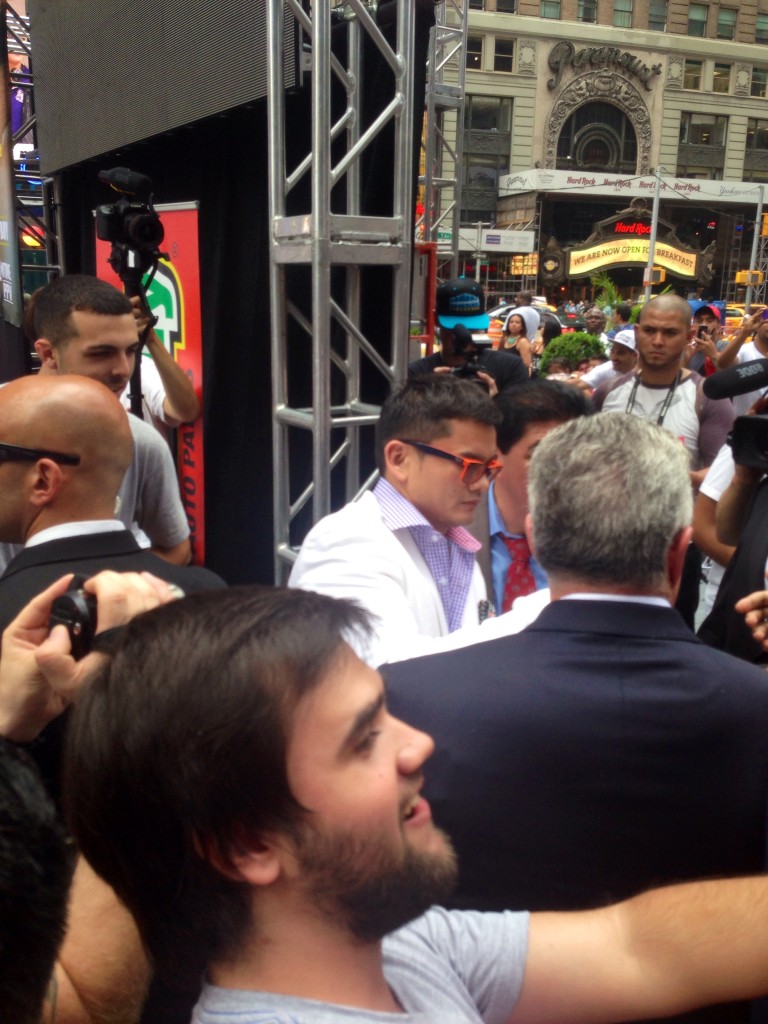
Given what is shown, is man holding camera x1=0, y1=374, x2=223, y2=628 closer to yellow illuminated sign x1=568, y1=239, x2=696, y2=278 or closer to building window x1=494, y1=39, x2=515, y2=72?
yellow illuminated sign x1=568, y1=239, x2=696, y2=278

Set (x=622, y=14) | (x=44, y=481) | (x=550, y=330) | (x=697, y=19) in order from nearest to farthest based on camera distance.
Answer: (x=44, y=481), (x=550, y=330), (x=622, y=14), (x=697, y=19)

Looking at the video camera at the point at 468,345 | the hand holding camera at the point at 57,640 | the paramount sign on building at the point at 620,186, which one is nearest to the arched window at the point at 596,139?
the paramount sign on building at the point at 620,186

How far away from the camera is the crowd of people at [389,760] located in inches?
31.7

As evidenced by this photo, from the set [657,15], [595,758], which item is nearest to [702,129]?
[657,15]

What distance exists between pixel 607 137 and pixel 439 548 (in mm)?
42367

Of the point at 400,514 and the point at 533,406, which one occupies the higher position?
the point at 533,406

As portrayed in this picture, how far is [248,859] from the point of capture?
31.9 inches

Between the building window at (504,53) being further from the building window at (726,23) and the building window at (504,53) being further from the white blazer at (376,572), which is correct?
the white blazer at (376,572)

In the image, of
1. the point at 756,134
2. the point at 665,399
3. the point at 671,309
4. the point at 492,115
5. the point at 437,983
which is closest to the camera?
the point at 437,983

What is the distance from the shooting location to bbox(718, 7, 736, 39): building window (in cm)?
4078

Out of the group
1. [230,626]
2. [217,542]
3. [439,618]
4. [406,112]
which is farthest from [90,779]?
[217,542]

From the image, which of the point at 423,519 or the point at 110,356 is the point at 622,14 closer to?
the point at 110,356

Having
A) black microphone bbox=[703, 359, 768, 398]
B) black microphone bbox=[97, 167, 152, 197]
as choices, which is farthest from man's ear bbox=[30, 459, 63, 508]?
black microphone bbox=[97, 167, 152, 197]

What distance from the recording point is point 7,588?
151 cm
